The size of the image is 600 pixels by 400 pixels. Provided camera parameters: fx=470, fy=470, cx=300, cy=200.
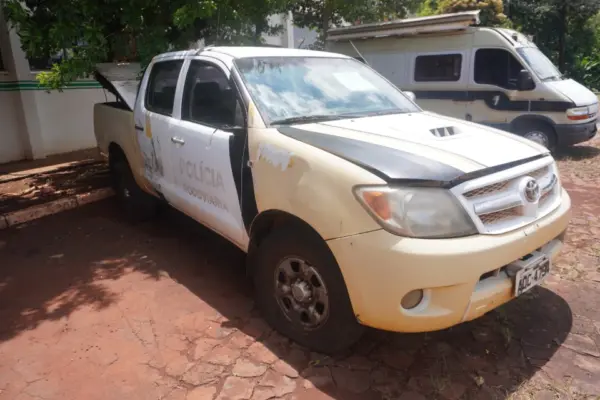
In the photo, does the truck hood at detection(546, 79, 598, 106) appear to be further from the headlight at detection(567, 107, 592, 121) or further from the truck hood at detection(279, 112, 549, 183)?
the truck hood at detection(279, 112, 549, 183)

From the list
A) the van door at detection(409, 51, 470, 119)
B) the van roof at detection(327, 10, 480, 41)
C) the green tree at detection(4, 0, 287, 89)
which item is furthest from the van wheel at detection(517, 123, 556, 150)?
the green tree at detection(4, 0, 287, 89)

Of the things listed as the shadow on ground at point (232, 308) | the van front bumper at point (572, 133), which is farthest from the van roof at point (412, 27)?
the shadow on ground at point (232, 308)

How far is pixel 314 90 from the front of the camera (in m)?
3.30

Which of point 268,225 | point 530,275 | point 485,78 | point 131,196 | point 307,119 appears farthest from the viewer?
point 485,78

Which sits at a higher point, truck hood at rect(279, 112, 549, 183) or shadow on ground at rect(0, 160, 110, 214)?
truck hood at rect(279, 112, 549, 183)

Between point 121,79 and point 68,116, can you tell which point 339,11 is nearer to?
point 68,116

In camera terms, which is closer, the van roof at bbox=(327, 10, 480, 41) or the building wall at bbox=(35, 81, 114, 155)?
the van roof at bbox=(327, 10, 480, 41)

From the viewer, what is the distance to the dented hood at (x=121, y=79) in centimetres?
505

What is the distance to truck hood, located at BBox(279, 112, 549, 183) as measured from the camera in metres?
2.28

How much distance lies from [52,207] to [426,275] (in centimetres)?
479

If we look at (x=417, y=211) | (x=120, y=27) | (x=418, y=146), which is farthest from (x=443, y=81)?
(x=417, y=211)

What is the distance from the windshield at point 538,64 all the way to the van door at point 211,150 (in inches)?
249

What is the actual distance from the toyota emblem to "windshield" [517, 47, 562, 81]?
20.2ft

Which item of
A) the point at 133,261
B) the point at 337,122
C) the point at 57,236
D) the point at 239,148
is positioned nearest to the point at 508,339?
the point at 337,122
